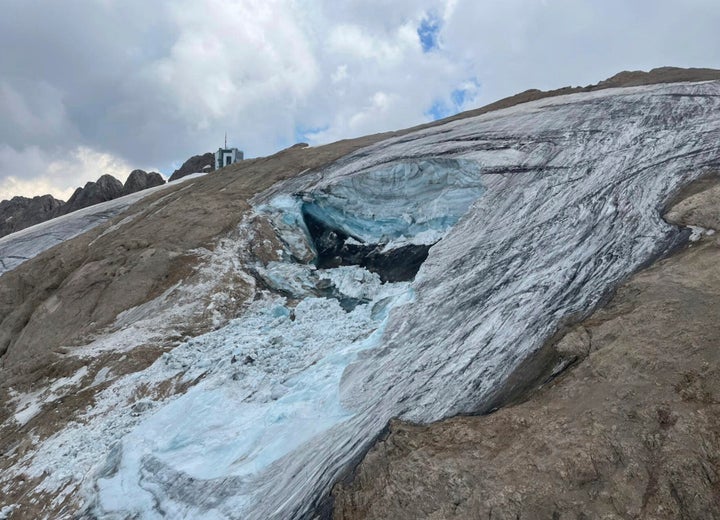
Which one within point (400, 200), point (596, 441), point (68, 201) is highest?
point (68, 201)

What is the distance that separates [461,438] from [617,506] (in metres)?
2.46

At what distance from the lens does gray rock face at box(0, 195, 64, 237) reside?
5986cm

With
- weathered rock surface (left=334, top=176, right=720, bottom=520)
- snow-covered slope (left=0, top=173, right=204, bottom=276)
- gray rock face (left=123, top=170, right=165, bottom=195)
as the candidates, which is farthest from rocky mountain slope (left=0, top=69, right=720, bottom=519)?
gray rock face (left=123, top=170, right=165, bottom=195)

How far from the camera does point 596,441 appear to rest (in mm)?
7066

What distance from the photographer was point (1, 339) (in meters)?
19.9

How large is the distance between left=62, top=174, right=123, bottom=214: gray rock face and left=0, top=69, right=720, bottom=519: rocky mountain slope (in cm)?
3095

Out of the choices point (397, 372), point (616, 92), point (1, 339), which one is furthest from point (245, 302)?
point (616, 92)

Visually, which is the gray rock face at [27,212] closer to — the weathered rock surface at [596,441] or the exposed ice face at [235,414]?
the exposed ice face at [235,414]

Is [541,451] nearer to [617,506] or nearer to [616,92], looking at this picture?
[617,506]

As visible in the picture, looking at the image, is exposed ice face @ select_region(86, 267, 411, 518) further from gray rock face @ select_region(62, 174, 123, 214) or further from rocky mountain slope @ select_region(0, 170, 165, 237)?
gray rock face @ select_region(62, 174, 123, 214)

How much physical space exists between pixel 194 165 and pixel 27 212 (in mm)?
19907

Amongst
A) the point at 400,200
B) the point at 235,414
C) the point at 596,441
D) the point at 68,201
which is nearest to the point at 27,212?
the point at 68,201

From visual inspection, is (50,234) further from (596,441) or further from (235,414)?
(596,441)

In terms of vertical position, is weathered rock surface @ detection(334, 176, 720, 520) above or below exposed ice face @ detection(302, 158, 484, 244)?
below
